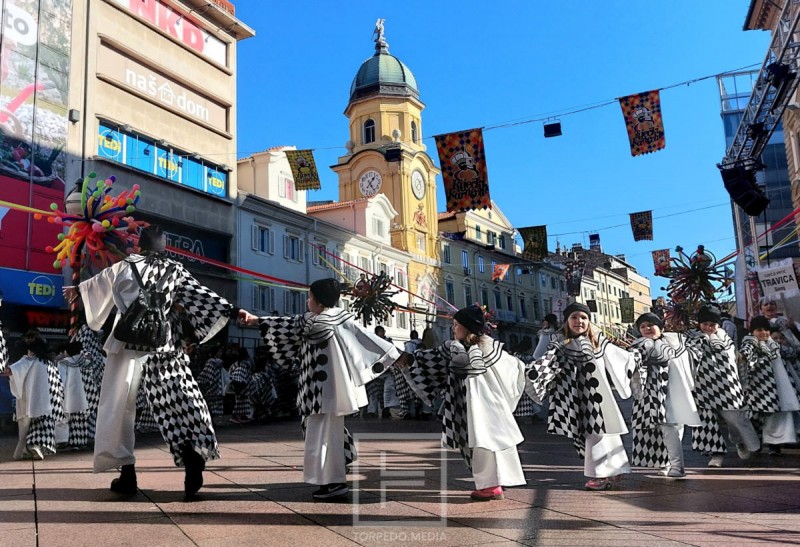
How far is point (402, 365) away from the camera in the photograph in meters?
5.54

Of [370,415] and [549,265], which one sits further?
[549,265]

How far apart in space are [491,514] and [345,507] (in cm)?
106

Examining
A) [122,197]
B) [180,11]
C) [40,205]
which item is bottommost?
[122,197]

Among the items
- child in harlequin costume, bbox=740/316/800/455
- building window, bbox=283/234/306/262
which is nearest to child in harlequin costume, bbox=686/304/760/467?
child in harlequin costume, bbox=740/316/800/455

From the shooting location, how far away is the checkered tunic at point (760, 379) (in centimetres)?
837

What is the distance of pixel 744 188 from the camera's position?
16.6 m

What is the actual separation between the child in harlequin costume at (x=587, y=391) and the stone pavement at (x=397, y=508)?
0.28 metres

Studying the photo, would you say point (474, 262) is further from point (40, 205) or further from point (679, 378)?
point (679, 378)

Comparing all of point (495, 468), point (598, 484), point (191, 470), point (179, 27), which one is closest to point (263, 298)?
point (179, 27)

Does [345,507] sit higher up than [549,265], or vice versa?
[549,265]

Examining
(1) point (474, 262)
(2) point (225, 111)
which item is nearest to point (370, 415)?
(2) point (225, 111)

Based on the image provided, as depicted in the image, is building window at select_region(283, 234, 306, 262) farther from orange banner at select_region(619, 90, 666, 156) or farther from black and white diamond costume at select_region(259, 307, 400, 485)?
black and white diamond costume at select_region(259, 307, 400, 485)

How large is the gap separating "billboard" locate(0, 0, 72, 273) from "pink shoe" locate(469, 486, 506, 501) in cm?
1709

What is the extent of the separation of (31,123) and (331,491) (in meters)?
18.4
